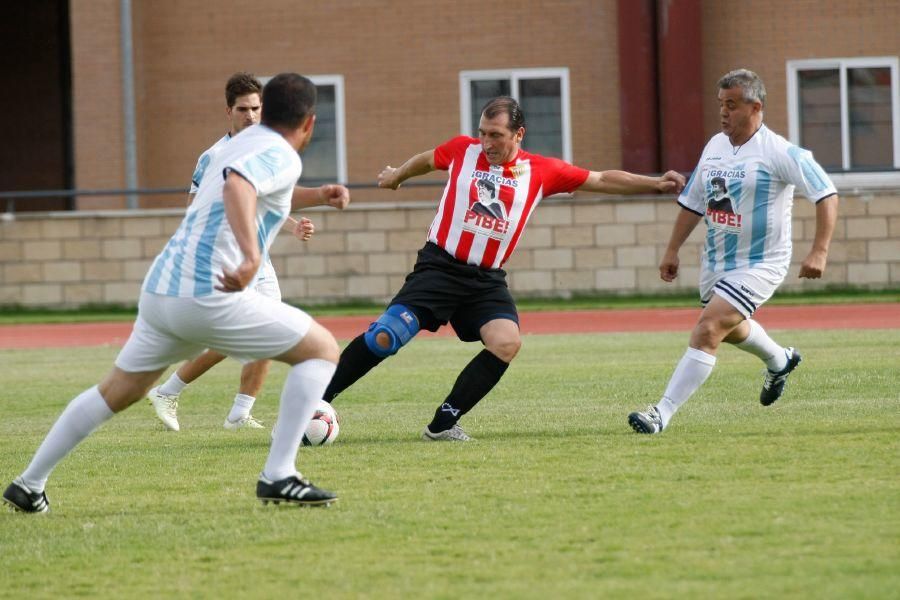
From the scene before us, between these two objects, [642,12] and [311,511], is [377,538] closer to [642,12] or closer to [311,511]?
[311,511]

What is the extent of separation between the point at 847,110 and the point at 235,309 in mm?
19065

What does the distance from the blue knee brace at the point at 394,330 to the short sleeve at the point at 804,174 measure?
88.2 inches

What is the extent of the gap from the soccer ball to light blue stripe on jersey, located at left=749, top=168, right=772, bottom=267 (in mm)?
2542

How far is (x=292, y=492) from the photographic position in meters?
5.95

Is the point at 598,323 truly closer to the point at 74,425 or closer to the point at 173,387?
the point at 173,387

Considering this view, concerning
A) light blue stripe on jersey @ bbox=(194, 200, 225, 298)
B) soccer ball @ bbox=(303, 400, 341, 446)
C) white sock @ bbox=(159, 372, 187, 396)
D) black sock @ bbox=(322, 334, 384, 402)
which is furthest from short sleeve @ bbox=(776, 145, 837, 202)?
white sock @ bbox=(159, 372, 187, 396)

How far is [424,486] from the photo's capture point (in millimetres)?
6445

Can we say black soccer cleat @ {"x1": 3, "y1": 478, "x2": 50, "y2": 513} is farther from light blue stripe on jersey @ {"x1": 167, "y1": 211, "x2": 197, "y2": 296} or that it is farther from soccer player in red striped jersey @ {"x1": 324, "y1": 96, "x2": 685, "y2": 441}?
soccer player in red striped jersey @ {"x1": 324, "y1": 96, "x2": 685, "y2": 441}

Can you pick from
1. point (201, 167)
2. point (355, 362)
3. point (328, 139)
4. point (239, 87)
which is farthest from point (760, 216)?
point (328, 139)

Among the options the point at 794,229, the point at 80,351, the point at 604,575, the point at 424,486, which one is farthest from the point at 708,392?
the point at 794,229

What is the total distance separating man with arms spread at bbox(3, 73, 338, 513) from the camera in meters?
5.67

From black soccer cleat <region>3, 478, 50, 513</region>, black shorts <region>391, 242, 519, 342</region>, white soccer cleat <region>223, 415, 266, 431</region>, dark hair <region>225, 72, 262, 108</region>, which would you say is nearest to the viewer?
black soccer cleat <region>3, 478, 50, 513</region>

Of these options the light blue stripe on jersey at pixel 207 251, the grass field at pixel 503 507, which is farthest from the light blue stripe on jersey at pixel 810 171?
the light blue stripe on jersey at pixel 207 251

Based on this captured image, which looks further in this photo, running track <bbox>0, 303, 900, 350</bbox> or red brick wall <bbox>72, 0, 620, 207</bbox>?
red brick wall <bbox>72, 0, 620, 207</bbox>
